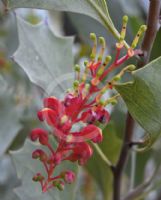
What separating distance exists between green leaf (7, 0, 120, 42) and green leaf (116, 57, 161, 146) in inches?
3.9

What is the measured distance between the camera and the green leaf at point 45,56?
871mm

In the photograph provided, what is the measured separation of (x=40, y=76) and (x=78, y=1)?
23cm

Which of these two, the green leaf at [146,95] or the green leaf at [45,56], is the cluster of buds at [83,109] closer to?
the green leaf at [146,95]

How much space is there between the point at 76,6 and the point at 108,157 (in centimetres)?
45

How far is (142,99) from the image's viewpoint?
2.02ft

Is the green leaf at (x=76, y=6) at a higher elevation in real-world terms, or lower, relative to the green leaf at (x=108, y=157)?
higher

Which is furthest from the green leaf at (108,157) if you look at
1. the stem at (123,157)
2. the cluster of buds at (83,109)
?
the cluster of buds at (83,109)

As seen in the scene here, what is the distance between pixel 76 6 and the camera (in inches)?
26.1

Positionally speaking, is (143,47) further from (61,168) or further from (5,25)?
(5,25)

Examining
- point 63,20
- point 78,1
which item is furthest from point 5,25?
point 78,1

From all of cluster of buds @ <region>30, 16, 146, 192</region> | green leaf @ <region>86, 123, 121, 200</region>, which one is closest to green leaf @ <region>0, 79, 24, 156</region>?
green leaf @ <region>86, 123, 121, 200</region>

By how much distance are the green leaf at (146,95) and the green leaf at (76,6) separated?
98mm

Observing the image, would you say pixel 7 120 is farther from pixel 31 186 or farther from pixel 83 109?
pixel 83 109

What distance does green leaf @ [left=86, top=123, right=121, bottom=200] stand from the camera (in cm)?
99
